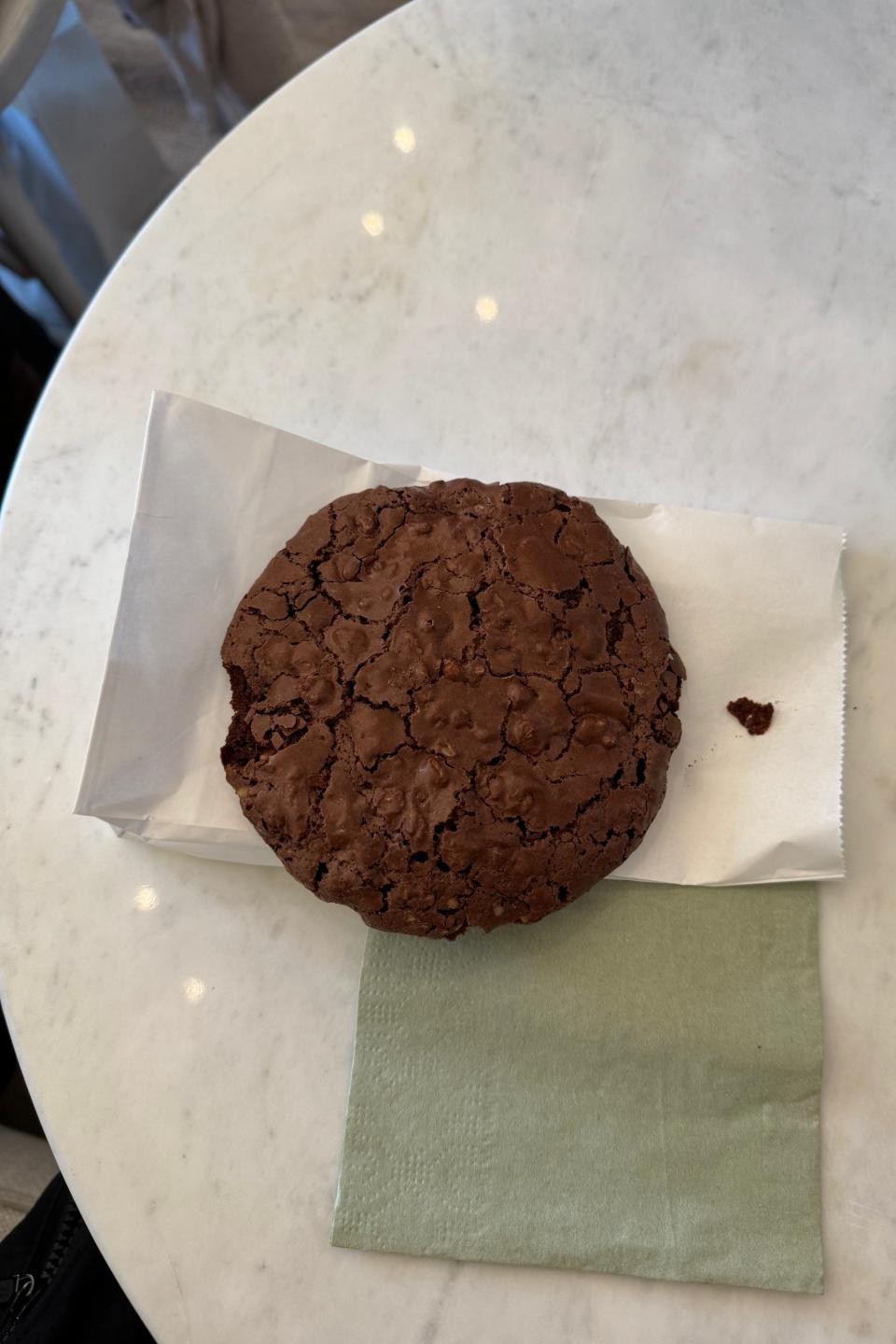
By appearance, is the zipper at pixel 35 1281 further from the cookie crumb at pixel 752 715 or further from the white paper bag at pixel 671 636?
the cookie crumb at pixel 752 715

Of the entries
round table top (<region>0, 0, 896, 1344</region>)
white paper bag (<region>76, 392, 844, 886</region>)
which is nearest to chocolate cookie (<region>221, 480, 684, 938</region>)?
white paper bag (<region>76, 392, 844, 886</region>)

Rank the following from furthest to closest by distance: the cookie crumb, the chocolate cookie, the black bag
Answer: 1. the black bag
2. the cookie crumb
3. the chocolate cookie

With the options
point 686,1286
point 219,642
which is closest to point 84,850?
Result: point 219,642

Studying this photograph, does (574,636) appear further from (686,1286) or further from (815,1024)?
(686,1286)

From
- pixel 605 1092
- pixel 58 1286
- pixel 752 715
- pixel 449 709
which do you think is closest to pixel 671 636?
pixel 752 715

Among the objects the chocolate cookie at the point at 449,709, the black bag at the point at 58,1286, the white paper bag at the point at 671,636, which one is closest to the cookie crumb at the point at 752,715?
the white paper bag at the point at 671,636

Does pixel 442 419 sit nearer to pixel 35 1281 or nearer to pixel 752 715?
pixel 752 715

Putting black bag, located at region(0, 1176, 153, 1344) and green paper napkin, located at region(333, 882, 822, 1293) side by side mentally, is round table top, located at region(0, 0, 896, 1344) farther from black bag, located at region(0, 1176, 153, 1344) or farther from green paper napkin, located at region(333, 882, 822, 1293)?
black bag, located at region(0, 1176, 153, 1344)
